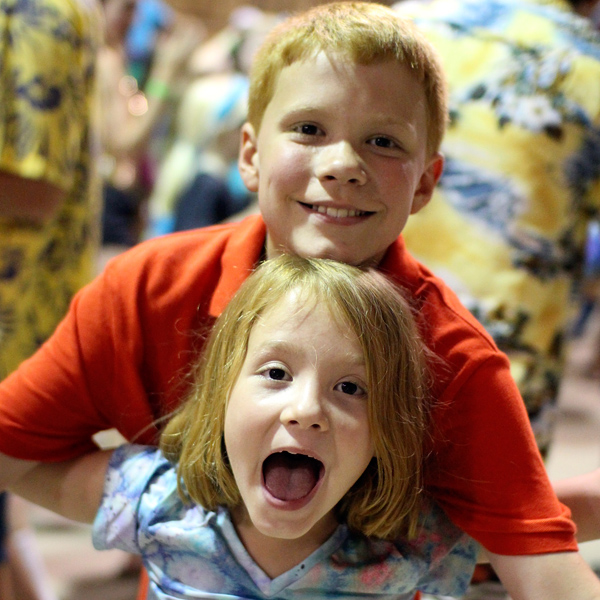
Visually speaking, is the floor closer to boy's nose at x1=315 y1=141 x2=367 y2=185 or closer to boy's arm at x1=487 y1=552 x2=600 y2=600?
boy's arm at x1=487 y1=552 x2=600 y2=600

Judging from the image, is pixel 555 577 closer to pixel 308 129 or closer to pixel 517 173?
pixel 308 129

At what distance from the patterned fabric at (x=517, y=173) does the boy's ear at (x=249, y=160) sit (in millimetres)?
465

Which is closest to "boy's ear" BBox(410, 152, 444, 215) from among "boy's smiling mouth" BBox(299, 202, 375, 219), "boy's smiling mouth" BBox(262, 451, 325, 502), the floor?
"boy's smiling mouth" BBox(299, 202, 375, 219)

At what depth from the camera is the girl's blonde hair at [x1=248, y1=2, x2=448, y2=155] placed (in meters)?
0.92

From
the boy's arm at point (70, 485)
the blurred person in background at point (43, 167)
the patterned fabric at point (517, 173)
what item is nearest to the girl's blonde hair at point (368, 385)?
the boy's arm at point (70, 485)

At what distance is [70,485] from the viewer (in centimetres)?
104

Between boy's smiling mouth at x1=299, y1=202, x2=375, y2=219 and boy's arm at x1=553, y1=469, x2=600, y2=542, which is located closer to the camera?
boy's smiling mouth at x1=299, y1=202, x2=375, y2=219

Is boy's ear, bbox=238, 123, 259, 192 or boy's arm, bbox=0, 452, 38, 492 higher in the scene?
boy's ear, bbox=238, 123, 259, 192

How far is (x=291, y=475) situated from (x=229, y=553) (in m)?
0.16

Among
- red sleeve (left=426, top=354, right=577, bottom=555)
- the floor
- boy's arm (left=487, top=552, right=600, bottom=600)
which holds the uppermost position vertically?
red sleeve (left=426, top=354, right=577, bottom=555)

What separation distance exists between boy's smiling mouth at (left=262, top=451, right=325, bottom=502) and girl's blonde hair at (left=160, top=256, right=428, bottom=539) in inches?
2.9

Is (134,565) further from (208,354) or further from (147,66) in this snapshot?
(147,66)

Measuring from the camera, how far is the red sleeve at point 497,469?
0.92 meters

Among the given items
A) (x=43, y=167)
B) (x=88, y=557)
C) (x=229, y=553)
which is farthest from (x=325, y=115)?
(x=88, y=557)
